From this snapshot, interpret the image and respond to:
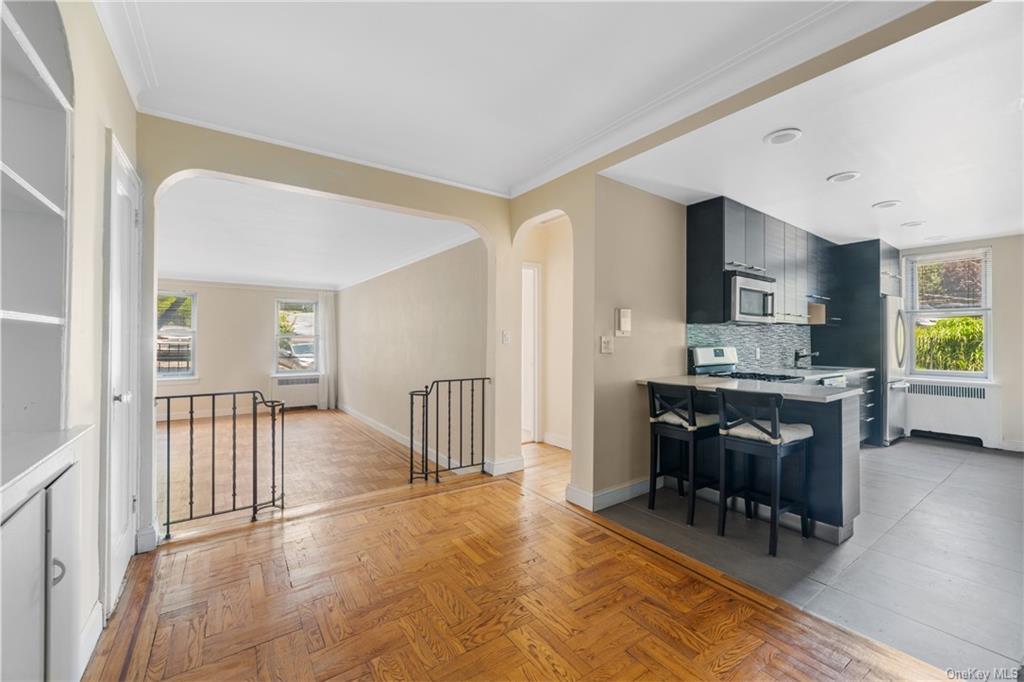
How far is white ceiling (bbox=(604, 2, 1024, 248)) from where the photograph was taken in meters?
1.82

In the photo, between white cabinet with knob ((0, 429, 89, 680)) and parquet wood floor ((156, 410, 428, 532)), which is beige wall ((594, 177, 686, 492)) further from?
white cabinet with knob ((0, 429, 89, 680))

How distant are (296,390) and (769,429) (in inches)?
342

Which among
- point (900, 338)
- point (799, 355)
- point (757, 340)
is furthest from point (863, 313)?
point (757, 340)

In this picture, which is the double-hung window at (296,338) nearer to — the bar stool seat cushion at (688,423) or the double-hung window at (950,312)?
the bar stool seat cushion at (688,423)

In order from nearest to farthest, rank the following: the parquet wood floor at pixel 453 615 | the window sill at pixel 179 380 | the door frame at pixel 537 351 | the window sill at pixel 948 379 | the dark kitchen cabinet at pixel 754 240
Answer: the parquet wood floor at pixel 453 615, the dark kitchen cabinet at pixel 754 240, the window sill at pixel 948 379, the door frame at pixel 537 351, the window sill at pixel 179 380

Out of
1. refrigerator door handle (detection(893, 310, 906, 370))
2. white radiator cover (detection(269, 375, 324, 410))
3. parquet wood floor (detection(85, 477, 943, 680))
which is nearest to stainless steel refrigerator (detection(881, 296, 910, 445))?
refrigerator door handle (detection(893, 310, 906, 370))

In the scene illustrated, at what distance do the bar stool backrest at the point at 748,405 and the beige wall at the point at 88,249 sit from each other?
10.1ft

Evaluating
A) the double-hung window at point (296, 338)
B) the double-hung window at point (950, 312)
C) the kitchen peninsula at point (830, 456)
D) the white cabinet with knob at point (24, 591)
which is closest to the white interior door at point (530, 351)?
the kitchen peninsula at point (830, 456)

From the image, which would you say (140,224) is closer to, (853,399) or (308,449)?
(308,449)

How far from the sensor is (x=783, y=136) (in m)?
2.47

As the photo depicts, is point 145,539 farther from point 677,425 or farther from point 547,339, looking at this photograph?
point 547,339

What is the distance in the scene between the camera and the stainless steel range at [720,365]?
380cm

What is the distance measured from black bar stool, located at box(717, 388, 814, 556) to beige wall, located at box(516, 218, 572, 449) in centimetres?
234

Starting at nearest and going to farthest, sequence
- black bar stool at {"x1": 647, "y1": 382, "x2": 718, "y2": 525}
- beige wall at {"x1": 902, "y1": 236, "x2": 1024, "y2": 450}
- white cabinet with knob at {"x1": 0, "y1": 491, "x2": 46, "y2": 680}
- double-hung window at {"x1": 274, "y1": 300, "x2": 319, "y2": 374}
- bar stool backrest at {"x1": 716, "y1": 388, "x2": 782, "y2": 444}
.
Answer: white cabinet with knob at {"x1": 0, "y1": 491, "x2": 46, "y2": 680} < bar stool backrest at {"x1": 716, "y1": 388, "x2": 782, "y2": 444} < black bar stool at {"x1": 647, "y1": 382, "x2": 718, "y2": 525} < beige wall at {"x1": 902, "y1": 236, "x2": 1024, "y2": 450} < double-hung window at {"x1": 274, "y1": 300, "x2": 319, "y2": 374}
